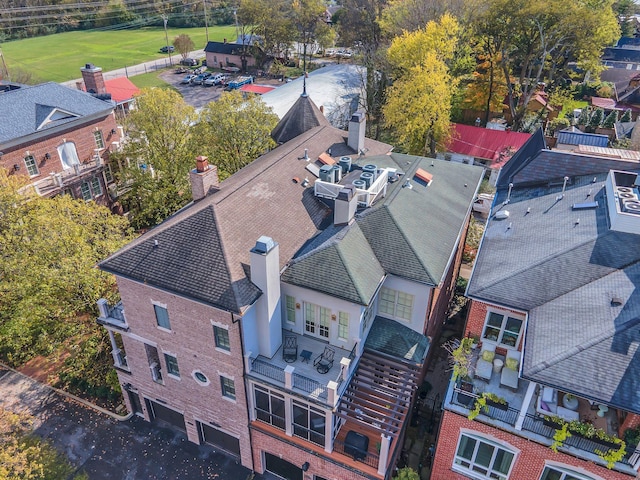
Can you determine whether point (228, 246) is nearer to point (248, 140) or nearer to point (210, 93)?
point (248, 140)

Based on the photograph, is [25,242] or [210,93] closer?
[25,242]

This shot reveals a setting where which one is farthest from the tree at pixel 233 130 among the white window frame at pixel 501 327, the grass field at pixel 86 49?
the grass field at pixel 86 49

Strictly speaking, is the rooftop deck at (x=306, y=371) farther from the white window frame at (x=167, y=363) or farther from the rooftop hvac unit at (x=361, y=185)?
the rooftop hvac unit at (x=361, y=185)

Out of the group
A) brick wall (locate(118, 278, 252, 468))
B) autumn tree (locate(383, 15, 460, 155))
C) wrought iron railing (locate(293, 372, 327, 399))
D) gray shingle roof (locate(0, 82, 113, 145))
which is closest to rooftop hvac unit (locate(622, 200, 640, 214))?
wrought iron railing (locate(293, 372, 327, 399))

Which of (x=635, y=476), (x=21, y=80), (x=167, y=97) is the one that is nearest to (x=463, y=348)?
(x=635, y=476)

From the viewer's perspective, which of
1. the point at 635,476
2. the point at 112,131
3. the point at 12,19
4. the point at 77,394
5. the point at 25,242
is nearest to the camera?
the point at 635,476

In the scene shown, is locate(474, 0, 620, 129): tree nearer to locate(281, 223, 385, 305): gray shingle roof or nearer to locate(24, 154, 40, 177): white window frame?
locate(281, 223, 385, 305): gray shingle roof
